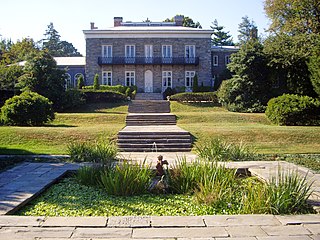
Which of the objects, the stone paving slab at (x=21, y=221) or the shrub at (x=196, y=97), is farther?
the shrub at (x=196, y=97)

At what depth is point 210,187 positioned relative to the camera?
528 cm

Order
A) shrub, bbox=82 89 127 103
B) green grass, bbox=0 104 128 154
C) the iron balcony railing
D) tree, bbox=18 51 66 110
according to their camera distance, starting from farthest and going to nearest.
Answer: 1. the iron balcony railing
2. shrub, bbox=82 89 127 103
3. tree, bbox=18 51 66 110
4. green grass, bbox=0 104 128 154

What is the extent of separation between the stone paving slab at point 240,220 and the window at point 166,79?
1329 inches

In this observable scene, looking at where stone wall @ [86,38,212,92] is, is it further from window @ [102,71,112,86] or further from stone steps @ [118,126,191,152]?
stone steps @ [118,126,191,152]

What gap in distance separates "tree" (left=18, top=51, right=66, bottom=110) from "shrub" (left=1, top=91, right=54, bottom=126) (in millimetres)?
7248

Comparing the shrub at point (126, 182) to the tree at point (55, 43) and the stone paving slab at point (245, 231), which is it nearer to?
the stone paving slab at point (245, 231)

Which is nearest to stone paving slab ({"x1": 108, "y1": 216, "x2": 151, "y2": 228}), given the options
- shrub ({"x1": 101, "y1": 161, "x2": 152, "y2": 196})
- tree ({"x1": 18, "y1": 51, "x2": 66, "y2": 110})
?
shrub ({"x1": 101, "y1": 161, "x2": 152, "y2": 196})

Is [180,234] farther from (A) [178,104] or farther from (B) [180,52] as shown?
(B) [180,52]

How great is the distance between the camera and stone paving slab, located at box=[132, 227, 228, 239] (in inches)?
146

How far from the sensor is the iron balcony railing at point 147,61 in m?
36.9

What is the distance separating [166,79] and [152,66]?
2.07 m

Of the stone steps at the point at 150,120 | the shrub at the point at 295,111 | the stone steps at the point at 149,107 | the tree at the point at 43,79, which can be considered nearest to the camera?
the shrub at the point at 295,111

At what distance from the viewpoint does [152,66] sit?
37.7 metres

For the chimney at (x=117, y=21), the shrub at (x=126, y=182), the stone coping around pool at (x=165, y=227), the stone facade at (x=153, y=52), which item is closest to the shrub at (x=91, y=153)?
the shrub at (x=126, y=182)
